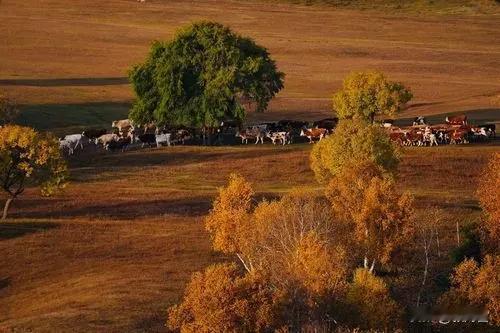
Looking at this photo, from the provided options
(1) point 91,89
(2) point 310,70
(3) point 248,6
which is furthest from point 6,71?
(3) point 248,6

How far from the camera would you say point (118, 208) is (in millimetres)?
58531

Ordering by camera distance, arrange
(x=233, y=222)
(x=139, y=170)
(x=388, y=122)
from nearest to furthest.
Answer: (x=233, y=222) → (x=139, y=170) → (x=388, y=122)

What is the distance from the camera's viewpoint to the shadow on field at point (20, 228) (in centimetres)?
5331

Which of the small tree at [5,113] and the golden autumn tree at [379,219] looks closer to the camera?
the golden autumn tree at [379,219]

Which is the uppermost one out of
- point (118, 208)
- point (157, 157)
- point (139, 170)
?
point (157, 157)

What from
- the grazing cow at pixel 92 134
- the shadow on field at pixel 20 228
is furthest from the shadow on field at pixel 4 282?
the grazing cow at pixel 92 134

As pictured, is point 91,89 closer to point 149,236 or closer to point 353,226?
point 149,236

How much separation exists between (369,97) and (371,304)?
36.4 metres

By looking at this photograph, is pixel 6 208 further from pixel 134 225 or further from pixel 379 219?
pixel 379 219

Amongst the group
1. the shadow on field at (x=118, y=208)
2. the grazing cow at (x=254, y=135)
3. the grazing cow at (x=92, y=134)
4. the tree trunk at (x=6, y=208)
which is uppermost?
the grazing cow at (x=92, y=134)

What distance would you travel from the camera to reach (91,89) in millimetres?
100312

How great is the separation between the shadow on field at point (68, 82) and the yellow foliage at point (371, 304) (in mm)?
63179

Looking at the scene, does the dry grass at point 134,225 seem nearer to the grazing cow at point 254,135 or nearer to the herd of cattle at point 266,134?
the herd of cattle at point 266,134

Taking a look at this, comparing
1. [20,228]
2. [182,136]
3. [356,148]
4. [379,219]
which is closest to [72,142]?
[182,136]
